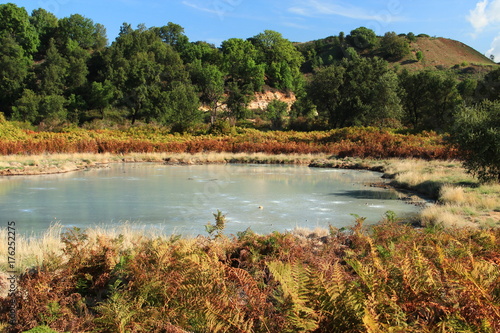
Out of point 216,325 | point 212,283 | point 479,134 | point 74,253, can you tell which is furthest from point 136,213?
point 479,134

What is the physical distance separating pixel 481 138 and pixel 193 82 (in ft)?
222

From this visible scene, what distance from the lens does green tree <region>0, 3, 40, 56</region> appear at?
7975cm

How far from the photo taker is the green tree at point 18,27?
79.8m

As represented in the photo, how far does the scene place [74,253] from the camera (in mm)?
5742

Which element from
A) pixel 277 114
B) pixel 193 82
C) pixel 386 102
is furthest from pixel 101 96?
pixel 386 102

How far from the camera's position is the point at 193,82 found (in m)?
78.9

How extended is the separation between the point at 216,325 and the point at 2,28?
307 ft

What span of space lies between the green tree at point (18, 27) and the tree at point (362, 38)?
3008 inches

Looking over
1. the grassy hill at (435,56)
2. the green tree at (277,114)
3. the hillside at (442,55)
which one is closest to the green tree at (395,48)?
the grassy hill at (435,56)

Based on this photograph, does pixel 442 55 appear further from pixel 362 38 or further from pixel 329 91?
pixel 329 91

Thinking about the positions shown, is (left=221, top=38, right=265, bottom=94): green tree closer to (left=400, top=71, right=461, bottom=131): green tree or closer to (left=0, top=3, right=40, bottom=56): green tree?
(left=400, top=71, right=461, bottom=131): green tree

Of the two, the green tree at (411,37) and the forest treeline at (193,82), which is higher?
the green tree at (411,37)

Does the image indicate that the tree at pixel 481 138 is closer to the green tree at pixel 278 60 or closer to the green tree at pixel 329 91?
the green tree at pixel 329 91

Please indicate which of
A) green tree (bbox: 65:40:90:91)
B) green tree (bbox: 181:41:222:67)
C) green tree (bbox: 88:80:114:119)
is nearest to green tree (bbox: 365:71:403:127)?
green tree (bbox: 88:80:114:119)
